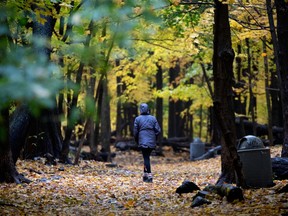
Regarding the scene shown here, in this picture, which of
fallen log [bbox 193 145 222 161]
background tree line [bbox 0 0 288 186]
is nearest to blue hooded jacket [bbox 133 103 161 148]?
background tree line [bbox 0 0 288 186]

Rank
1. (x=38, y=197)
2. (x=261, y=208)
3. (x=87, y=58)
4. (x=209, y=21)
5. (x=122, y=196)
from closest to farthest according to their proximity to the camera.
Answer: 1. (x=87, y=58)
2. (x=261, y=208)
3. (x=38, y=197)
4. (x=122, y=196)
5. (x=209, y=21)

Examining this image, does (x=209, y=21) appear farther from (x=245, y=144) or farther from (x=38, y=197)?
(x=38, y=197)

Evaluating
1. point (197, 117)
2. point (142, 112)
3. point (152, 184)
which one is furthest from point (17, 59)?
point (197, 117)

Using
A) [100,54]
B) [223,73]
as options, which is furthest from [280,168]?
[100,54]

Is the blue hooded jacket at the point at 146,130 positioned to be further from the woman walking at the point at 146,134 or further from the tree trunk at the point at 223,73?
the tree trunk at the point at 223,73

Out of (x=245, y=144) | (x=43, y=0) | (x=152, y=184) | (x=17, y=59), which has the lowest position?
(x=152, y=184)

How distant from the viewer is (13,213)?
5.93 metres

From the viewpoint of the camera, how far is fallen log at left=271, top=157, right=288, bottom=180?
923cm

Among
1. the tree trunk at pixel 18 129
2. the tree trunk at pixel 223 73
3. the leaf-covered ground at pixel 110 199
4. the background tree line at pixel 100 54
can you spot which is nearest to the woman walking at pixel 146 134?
the leaf-covered ground at pixel 110 199

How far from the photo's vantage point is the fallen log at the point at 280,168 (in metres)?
9.23

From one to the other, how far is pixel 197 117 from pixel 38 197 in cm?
3604

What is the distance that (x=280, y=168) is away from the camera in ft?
30.8

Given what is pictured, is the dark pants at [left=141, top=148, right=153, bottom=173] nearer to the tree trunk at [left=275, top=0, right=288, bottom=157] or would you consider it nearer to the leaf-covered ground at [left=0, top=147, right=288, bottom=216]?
the leaf-covered ground at [left=0, top=147, right=288, bottom=216]

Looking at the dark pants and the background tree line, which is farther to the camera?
the dark pants
